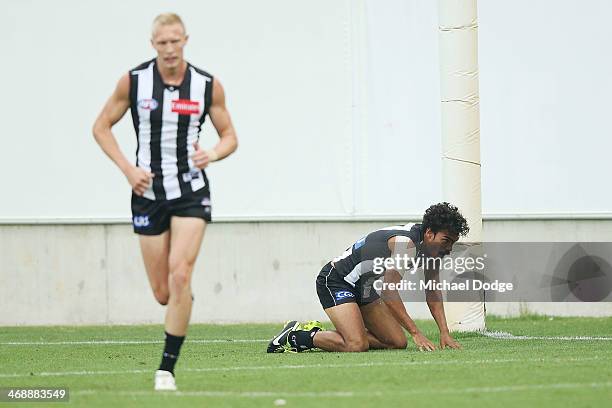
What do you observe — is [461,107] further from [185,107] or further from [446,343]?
[185,107]

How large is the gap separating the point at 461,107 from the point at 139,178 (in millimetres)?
6210

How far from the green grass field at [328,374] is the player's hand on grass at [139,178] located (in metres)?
1.23

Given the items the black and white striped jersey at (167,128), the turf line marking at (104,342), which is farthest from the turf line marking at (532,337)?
the black and white striped jersey at (167,128)

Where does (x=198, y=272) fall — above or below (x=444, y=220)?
below

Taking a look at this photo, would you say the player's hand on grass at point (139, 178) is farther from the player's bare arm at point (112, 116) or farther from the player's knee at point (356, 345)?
the player's knee at point (356, 345)

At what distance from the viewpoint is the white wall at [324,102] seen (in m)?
17.1

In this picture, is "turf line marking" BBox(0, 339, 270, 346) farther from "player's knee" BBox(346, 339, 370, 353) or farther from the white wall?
the white wall

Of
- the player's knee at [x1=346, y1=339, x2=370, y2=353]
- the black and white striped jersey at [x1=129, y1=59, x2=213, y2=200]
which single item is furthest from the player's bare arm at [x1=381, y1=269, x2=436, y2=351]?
the black and white striped jersey at [x1=129, y1=59, x2=213, y2=200]

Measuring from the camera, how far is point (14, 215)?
1773 cm

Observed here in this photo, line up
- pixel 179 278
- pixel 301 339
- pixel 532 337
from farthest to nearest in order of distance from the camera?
pixel 532 337, pixel 301 339, pixel 179 278

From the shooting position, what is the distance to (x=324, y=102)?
1747 cm

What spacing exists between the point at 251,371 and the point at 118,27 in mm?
9773

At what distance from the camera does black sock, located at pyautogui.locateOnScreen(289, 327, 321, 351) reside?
38.0 feet

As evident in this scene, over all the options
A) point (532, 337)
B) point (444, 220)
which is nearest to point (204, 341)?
point (532, 337)
